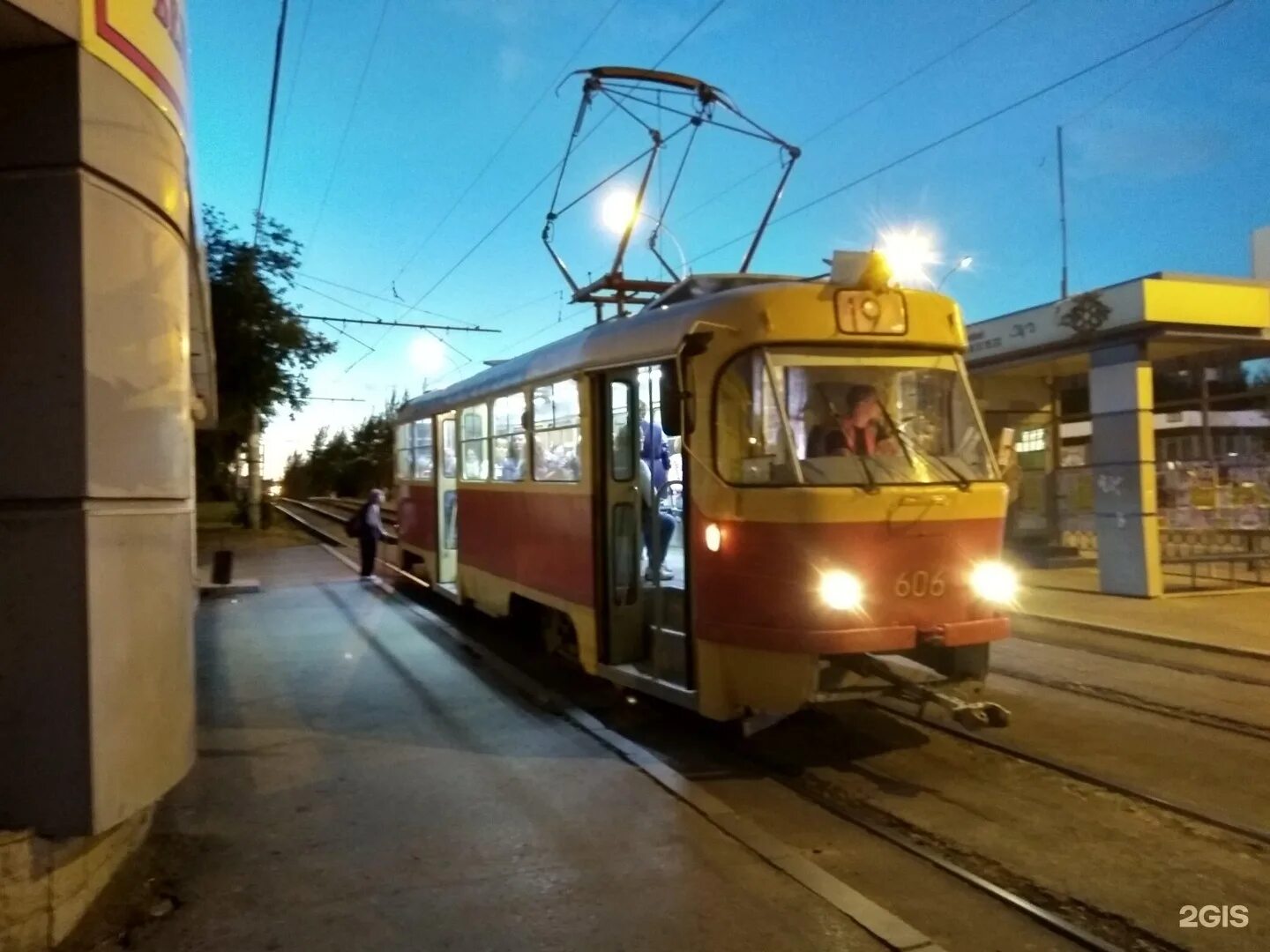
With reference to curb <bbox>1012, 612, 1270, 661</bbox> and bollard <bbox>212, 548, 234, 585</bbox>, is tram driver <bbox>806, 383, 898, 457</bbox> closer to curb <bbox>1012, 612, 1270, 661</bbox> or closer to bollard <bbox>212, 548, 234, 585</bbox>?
curb <bbox>1012, 612, 1270, 661</bbox>

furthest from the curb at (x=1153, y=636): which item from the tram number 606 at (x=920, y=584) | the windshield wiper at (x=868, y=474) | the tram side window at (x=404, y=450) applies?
the tram side window at (x=404, y=450)

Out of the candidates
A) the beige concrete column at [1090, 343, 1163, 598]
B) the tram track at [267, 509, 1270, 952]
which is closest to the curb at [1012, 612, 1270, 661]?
the beige concrete column at [1090, 343, 1163, 598]

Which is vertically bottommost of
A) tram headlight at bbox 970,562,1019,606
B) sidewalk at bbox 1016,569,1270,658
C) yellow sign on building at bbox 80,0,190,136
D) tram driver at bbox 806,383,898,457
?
sidewalk at bbox 1016,569,1270,658

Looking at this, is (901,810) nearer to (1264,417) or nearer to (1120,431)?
(1120,431)

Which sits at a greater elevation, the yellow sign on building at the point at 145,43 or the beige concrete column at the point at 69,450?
the yellow sign on building at the point at 145,43

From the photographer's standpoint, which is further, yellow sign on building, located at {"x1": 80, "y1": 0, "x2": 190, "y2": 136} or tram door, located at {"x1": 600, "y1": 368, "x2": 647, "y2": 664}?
tram door, located at {"x1": 600, "y1": 368, "x2": 647, "y2": 664}

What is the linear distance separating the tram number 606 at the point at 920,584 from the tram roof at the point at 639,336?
2.06 metres

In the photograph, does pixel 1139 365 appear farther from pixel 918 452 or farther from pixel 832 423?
pixel 832 423

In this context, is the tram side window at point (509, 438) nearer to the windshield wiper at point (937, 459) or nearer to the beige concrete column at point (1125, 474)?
the windshield wiper at point (937, 459)

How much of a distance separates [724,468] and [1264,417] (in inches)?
660

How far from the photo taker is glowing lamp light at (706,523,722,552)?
7047mm

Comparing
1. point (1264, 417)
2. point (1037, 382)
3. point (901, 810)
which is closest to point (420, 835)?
point (901, 810)

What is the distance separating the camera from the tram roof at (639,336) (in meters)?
7.50

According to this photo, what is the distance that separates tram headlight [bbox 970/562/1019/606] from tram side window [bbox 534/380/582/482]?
10.3 ft
